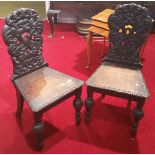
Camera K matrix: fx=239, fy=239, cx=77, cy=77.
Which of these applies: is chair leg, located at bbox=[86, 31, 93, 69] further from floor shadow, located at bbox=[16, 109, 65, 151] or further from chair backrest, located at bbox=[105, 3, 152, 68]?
floor shadow, located at bbox=[16, 109, 65, 151]

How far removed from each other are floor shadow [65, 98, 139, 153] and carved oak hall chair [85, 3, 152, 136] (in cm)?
10

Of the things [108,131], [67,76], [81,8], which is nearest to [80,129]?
[108,131]

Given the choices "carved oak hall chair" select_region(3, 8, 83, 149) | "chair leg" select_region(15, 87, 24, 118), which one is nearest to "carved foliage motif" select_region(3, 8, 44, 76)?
"carved oak hall chair" select_region(3, 8, 83, 149)

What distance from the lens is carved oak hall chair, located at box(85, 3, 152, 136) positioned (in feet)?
6.45

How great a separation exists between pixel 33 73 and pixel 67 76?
305 mm

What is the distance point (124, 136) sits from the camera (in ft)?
7.10

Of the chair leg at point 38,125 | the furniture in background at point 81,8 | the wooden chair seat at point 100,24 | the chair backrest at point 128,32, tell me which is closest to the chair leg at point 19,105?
the chair leg at point 38,125

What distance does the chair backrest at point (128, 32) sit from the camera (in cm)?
209

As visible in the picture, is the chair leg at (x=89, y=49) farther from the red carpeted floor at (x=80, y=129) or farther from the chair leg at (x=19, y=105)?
the chair leg at (x=19, y=105)

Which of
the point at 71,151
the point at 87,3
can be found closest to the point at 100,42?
the point at 87,3

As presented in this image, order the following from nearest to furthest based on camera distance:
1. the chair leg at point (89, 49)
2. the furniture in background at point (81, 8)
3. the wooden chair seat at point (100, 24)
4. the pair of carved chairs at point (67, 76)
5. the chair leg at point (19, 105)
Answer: the pair of carved chairs at point (67, 76)
the chair leg at point (19, 105)
the wooden chair seat at point (100, 24)
the chair leg at point (89, 49)
the furniture in background at point (81, 8)

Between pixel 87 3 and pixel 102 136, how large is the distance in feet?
8.55

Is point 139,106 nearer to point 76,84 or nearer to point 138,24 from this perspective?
point 76,84

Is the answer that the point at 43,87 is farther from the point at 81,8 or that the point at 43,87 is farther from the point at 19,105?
the point at 81,8
